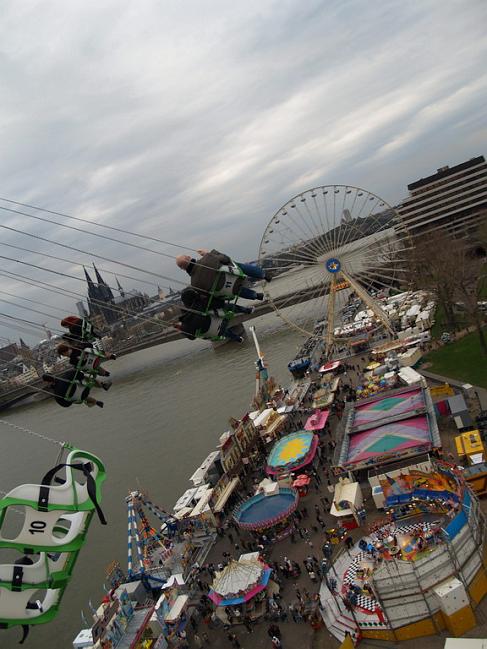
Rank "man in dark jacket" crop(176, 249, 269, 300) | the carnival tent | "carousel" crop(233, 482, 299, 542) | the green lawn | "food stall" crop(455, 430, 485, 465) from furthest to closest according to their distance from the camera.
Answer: the carnival tent → the green lawn → "carousel" crop(233, 482, 299, 542) → "food stall" crop(455, 430, 485, 465) → "man in dark jacket" crop(176, 249, 269, 300)

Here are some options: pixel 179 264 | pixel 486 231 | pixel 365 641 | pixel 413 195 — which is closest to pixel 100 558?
pixel 365 641

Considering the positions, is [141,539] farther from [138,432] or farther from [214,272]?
[138,432]

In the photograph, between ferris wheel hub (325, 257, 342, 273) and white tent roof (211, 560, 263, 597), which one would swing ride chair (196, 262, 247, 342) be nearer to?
white tent roof (211, 560, 263, 597)

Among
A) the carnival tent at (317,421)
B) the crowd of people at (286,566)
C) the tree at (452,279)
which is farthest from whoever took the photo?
the tree at (452,279)

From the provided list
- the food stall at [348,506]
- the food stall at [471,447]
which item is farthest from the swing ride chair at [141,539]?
the food stall at [471,447]

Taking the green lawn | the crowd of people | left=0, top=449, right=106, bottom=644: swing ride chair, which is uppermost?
left=0, top=449, right=106, bottom=644: swing ride chair

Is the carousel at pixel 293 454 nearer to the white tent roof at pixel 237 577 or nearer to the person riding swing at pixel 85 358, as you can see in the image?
the white tent roof at pixel 237 577

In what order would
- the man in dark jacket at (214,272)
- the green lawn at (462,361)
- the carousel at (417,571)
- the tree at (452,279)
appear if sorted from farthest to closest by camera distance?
1. the tree at (452,279)
2. the green lawn at (462,361)
3. the carousel at (417,571)
4. the man in dark jacket at (214,272)

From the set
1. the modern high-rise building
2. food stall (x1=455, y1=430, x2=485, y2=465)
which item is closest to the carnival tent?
food stall (x1=455, y1=430, x2=485, y2=465)
